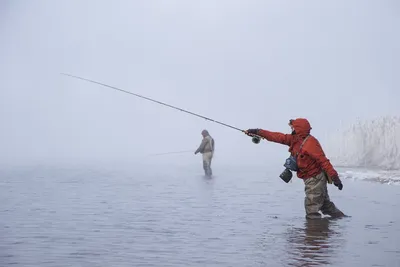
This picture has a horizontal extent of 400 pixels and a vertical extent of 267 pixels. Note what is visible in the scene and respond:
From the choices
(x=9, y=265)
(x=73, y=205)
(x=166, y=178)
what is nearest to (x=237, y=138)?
(x=166, y=178)

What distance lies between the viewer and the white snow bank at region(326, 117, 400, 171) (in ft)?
109

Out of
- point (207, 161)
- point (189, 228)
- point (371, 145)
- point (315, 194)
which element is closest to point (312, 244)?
point (189, 228)

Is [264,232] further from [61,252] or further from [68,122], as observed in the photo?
[68,122]

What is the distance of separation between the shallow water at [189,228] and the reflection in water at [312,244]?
11 mm

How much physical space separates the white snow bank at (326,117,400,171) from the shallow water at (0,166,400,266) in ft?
44.1

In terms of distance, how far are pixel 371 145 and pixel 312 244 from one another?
999 inches

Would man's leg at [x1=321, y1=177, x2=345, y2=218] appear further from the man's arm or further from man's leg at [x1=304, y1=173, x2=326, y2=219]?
the man's arm

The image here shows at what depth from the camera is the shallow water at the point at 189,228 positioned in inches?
359

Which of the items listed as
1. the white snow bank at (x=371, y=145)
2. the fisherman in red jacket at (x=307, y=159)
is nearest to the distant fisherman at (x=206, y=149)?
the white snow bank at (x=371, y=145)

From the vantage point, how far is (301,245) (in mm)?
10141

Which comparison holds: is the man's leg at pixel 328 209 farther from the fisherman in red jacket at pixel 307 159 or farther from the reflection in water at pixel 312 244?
the reflection in water at pixel 312 244

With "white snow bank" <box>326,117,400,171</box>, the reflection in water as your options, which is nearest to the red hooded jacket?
the reflection in water

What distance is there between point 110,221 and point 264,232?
239 centimetres

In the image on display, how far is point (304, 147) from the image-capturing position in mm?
12742
